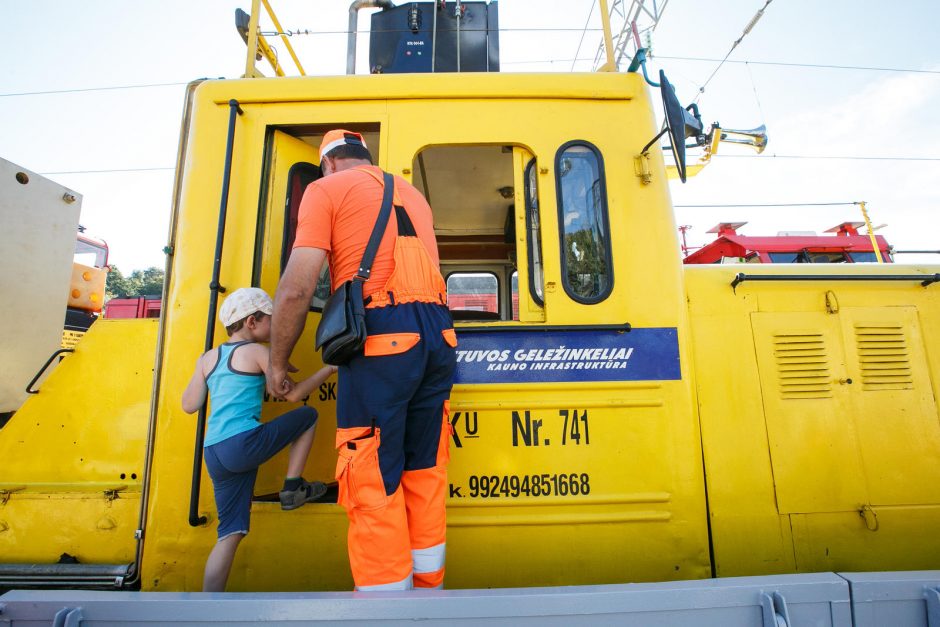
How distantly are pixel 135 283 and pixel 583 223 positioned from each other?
60.3 meters

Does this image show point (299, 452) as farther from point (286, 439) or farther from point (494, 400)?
point (494, 400)

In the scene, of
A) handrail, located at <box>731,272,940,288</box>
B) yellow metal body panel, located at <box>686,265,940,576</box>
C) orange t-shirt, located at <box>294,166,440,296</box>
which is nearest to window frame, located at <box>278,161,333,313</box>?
orange t-shirt, located at <box>294,166,440,296</box>

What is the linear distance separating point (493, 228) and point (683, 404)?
97.7 inches

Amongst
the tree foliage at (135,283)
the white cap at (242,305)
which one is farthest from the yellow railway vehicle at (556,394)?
the tree foliage at (135,283)

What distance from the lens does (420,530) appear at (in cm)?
163

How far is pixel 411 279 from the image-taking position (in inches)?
65.9

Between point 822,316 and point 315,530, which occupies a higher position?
point 822,316

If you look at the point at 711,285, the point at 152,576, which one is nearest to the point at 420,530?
the point at 152,576

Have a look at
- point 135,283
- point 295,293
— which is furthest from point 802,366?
point 135,283

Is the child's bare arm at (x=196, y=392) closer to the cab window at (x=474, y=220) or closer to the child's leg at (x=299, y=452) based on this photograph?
the child's leg at (x=299, y=452)

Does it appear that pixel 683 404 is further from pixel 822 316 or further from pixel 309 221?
pixel 309 221

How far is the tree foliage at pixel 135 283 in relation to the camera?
46.1 metres

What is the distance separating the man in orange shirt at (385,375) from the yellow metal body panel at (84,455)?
41.7 inches

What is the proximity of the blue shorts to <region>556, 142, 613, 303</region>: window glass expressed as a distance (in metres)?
1.32
